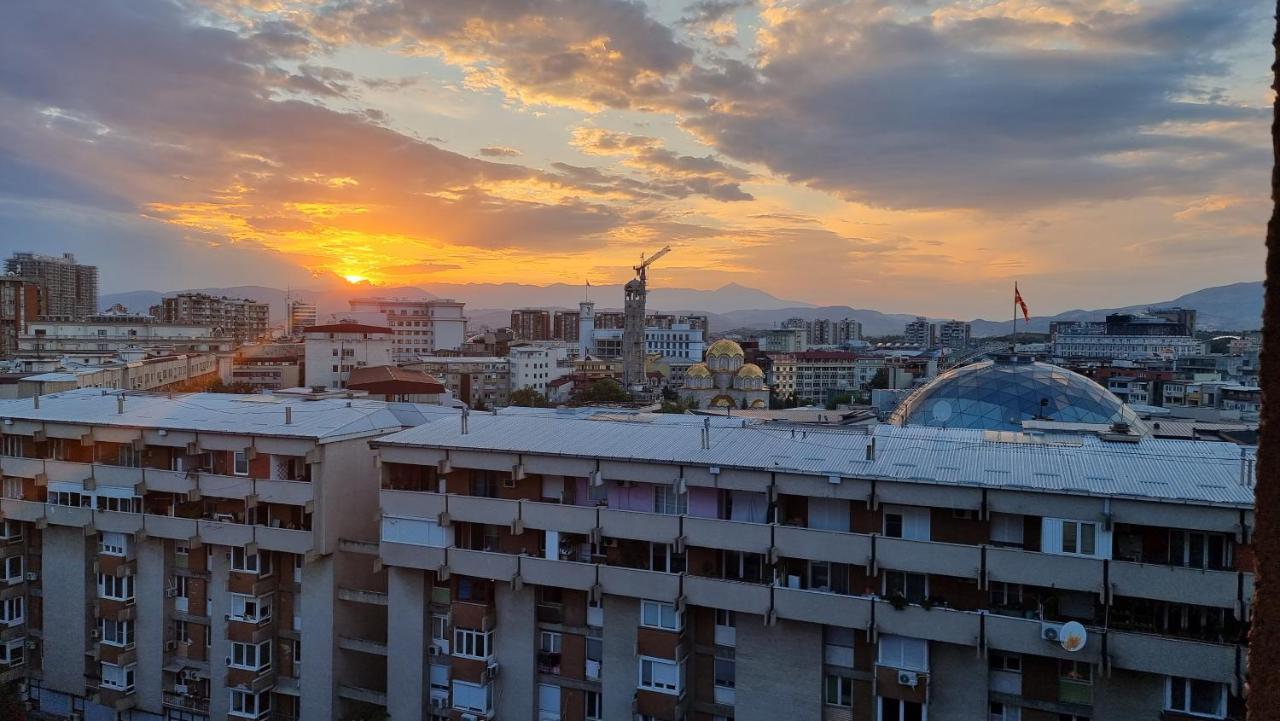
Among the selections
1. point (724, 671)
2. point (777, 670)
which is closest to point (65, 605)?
point (724, 671)

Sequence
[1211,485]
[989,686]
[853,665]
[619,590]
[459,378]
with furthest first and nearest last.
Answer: [459,378] < [619,590] < [853,665] < [989,686] < [1211,485]

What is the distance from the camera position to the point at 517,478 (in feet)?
49.2

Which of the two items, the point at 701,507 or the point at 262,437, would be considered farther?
the point at 262,437

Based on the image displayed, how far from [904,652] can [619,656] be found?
4.90 metres

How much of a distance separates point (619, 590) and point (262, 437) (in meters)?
8.50

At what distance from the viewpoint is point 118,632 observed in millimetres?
19016

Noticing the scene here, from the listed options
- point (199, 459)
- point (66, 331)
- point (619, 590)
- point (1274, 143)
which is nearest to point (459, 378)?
point (66, 331)

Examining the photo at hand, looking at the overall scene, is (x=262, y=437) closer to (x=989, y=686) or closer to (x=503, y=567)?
(x=503, y=567)

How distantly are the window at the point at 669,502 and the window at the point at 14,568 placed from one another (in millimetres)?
17505

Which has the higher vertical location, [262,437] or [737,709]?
[262,437]

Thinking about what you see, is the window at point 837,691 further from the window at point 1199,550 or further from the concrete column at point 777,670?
the window at point 1199,550

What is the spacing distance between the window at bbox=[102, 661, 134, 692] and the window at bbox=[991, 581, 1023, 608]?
61.7 ft

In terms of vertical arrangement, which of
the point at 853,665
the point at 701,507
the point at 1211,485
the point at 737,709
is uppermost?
the point at 1211,485

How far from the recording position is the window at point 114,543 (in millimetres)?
18750
